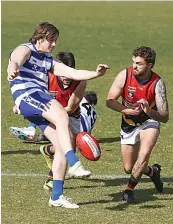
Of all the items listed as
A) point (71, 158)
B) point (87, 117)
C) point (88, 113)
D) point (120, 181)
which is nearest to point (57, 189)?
point (71, 158)

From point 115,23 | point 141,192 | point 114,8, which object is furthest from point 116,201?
point 114,8

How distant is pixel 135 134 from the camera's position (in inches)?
385

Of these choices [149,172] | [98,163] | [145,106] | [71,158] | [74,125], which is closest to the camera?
[71,158]

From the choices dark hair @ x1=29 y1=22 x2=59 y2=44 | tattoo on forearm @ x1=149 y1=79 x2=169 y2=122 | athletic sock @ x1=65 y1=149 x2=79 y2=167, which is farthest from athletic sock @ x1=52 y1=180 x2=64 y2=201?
dark hair @ x1=29 y1=22 x2=59 y2=44

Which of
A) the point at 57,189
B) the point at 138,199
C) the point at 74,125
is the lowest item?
the point at 138,199

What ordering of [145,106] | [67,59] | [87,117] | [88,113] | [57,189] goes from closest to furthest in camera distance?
[57,189], [145,106], [67,59], [87,117], [88,113]

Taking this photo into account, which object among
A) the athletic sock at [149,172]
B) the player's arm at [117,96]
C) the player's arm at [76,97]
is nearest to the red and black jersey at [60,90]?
the player's arm at [76,97]

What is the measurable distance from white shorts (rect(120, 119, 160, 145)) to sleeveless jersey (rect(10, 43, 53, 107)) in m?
1.26

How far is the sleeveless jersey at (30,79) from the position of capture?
897 cm

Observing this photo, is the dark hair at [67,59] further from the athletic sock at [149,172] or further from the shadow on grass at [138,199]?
the shadow on grass at [138,199]

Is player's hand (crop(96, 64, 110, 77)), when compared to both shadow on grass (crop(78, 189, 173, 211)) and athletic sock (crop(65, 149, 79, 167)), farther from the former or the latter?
shadow on grass (crop(78, 189, 173, 211))

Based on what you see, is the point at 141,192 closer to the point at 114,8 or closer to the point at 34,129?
the point at 34,129

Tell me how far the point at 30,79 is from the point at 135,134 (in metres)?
1.47

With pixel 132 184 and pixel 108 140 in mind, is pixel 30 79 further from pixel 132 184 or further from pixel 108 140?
pixel 108 140
